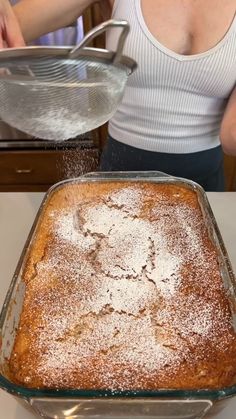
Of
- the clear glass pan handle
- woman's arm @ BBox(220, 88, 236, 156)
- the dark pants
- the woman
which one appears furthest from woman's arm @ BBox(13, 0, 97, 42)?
the clear glass pan handle

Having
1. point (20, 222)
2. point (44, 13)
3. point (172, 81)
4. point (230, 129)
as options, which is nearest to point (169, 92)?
point (172, 81)

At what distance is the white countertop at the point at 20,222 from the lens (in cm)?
95

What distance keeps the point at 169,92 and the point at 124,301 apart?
1.95ft

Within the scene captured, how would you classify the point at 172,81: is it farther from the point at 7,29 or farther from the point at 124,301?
the point at 124,301

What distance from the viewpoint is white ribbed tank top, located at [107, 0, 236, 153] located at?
1016 mm

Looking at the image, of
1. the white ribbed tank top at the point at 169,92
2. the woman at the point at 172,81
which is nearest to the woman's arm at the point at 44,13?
the woman at the point at 172,81

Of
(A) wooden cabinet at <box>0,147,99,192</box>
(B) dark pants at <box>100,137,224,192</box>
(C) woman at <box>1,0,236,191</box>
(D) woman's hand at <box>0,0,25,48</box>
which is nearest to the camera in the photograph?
(D) woman's hand at <box>0,0,25,48</box>

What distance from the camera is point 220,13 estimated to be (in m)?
1.00

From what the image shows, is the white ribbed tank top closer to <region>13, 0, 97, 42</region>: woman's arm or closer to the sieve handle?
<region>13, 0, 97, 42</region>: woman's arm

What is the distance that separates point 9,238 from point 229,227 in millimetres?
532

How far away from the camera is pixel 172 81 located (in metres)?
1.07

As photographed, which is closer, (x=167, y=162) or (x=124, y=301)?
(x=124, y=301)

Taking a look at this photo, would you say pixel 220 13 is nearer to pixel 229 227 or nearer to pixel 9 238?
pixel 229 227

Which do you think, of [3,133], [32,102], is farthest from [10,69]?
[3,133]
